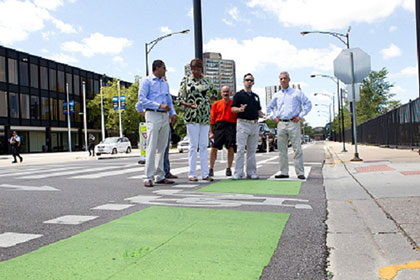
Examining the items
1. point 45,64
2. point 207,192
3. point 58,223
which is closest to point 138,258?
A: point 58,223

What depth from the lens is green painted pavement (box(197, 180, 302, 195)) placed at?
5.82m

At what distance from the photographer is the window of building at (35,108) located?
47091 mm

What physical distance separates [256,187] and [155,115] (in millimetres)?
2101

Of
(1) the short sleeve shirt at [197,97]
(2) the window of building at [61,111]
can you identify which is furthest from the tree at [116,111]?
(1) the short sleeve shirt at [197,97]

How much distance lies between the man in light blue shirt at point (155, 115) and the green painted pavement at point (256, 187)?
3.42 feet

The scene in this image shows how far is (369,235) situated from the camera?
313 cm

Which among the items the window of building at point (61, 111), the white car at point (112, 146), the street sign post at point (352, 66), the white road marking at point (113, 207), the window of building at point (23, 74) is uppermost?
the window of building at point (23, 74)

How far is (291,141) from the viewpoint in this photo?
733 cm

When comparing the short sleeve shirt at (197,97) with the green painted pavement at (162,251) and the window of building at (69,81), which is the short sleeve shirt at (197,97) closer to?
the green painted pavement at (162,251)

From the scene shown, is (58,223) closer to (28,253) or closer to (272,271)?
(28,253)

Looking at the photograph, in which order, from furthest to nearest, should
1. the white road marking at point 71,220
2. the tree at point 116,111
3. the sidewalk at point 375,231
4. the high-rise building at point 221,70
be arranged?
the high-rise building at point 221,70, the tree at point 116,111, the white road marking at point 71,220, the sidewalk at point 375,231

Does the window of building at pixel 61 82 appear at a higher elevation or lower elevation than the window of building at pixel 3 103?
higher

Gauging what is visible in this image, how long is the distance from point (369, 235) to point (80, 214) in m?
2.86

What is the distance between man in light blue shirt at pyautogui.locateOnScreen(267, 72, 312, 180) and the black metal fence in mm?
10215
